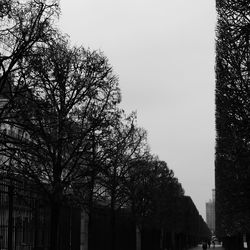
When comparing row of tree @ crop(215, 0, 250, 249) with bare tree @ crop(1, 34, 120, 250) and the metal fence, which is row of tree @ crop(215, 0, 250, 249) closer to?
bare tree @ crop(1, 34, 120, 250)

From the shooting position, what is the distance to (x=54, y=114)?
18.2 m

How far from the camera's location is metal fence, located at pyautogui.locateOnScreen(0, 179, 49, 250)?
1855 cm

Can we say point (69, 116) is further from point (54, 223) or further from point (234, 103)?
point (234, 103)

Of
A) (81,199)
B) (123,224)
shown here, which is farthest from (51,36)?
(123,224)

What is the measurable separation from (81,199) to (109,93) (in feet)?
15.2

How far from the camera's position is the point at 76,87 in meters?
23.9

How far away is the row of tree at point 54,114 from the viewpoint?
1557cm

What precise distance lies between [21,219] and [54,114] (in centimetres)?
425

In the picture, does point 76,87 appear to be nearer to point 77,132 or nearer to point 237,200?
point 77,132

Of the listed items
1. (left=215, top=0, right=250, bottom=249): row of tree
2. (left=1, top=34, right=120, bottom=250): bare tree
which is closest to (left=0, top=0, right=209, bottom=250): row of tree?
(left=1, top=34, right=120, bottom=250): bare tree

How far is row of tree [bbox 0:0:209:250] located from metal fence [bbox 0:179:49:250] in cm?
47

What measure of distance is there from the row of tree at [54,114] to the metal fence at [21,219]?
0.47 meters

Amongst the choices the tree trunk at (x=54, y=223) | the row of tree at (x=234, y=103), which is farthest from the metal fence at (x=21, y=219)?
the row of tree at (x=234, y=103)

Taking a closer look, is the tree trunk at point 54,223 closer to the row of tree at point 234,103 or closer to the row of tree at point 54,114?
the row of tree at point 54,114
